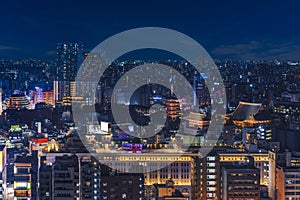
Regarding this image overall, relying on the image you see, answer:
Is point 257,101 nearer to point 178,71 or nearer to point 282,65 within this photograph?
point 178,71

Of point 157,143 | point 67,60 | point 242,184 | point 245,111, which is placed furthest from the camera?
point 67,60

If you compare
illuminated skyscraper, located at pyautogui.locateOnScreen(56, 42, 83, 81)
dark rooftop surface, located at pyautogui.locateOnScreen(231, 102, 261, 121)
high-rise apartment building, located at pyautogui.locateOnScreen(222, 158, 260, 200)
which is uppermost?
illuminated skyscraper, located at pyautogui.locateOnScreen(56, 42, 83, 81)

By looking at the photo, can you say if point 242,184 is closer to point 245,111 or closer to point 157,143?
point 157,143

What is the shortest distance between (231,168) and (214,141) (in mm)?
1930

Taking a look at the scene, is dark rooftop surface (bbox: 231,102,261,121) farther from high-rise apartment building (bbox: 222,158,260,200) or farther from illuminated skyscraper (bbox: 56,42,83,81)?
illuminated skyscraper (bbox: 56,42,83,81)

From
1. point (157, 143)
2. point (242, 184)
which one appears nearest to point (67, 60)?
A: point (157, 143)

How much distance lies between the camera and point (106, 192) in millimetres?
4289

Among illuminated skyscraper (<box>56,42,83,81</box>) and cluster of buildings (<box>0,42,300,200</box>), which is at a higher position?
illuminated skyscraper (<box>56,42,83,81</box>)

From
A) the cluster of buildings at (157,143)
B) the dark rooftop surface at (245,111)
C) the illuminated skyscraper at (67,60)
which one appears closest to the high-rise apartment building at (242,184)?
the cluster of buildings at (157,143)

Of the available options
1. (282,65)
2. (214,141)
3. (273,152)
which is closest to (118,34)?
(214,141)

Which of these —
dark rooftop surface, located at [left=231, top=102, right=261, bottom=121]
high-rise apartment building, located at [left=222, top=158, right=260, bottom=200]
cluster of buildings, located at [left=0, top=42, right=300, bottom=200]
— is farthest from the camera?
dark rooftop surface, located at [left=231, top=102, right=261, bottom=121]

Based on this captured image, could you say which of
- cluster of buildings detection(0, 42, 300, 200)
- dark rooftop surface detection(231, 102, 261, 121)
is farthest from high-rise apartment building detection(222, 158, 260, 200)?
dark rooftop surface detection(231, 102, 261, 121)

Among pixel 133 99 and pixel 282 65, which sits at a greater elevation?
pixel 282 65

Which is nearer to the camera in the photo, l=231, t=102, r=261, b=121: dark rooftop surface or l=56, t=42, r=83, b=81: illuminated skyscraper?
l=231, t=102, r=261, b=121: dark rooftop surface
